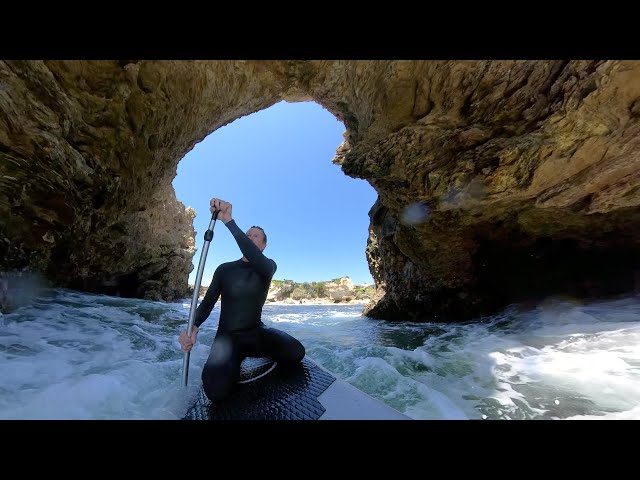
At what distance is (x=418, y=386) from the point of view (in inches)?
139

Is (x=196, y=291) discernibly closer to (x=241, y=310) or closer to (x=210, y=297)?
(x=210, y=297)

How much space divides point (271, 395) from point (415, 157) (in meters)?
6.93

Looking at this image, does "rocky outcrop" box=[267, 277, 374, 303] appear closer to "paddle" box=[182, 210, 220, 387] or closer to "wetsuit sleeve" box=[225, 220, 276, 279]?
"paddle" box=[182, 210, 220, 387]

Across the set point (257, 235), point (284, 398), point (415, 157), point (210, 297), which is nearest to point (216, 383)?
point (284, 398)

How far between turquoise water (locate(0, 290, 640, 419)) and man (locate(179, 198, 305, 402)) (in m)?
0.68

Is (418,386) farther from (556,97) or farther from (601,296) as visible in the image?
(601,296)

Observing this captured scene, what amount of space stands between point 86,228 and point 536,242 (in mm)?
13048

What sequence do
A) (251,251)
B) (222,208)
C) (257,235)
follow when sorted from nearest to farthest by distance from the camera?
1. (251,251)
2. (222,208)
3. (257,235)

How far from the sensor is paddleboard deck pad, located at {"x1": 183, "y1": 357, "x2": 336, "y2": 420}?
2.52m

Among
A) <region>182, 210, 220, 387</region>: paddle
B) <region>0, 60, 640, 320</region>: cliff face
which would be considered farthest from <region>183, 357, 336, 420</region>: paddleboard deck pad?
<region>0, 60, 640, 320</region>: cliff face

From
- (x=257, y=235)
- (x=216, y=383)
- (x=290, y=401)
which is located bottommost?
(x=290, y=401)

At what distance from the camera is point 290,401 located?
277cm
